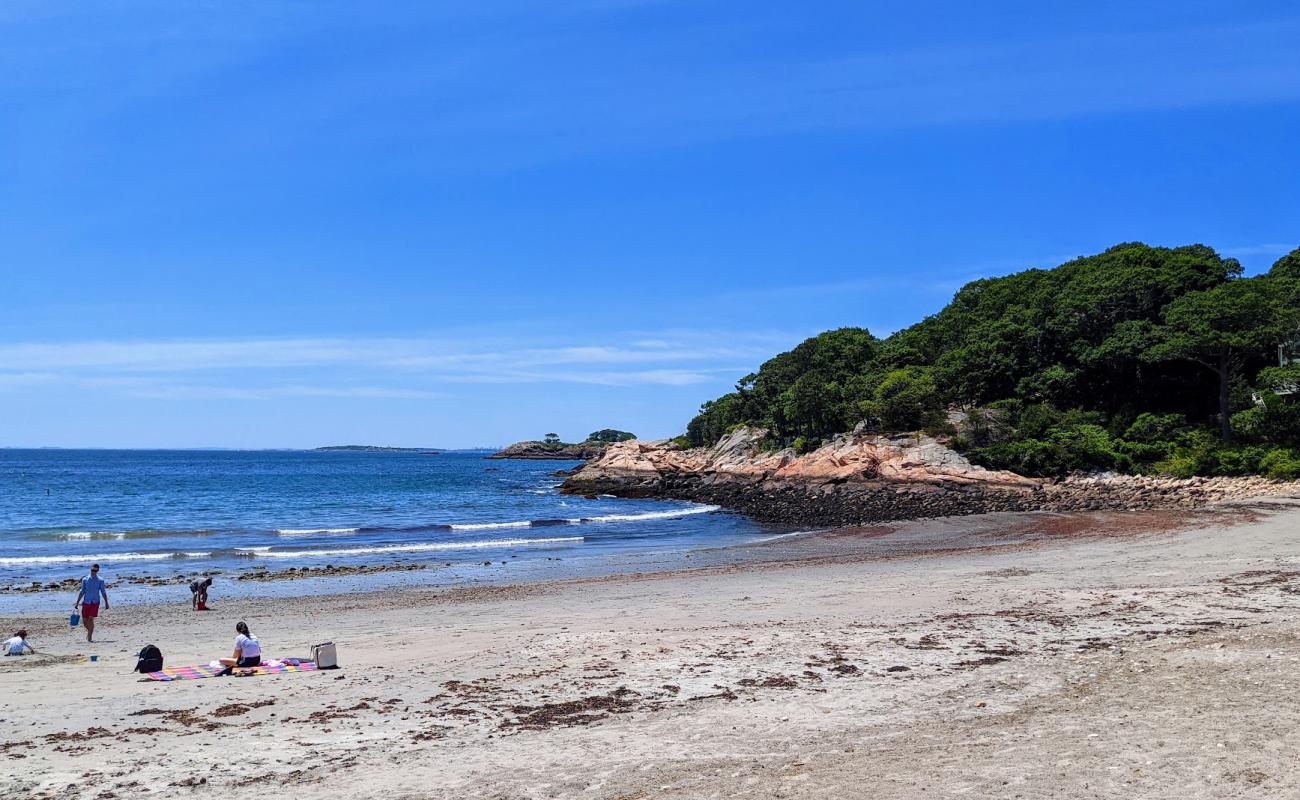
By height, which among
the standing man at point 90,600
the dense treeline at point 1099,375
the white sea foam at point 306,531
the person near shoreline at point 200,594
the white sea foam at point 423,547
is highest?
the dense treeline at point 1099,375

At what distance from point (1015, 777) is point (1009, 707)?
2.71 m

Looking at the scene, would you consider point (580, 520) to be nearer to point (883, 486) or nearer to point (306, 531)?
point (306, 531)

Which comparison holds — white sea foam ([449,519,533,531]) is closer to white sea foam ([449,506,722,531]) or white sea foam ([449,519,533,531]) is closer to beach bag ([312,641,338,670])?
white sea foam ([449,506,722,531])

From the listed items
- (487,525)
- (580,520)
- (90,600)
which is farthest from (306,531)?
(90,600)

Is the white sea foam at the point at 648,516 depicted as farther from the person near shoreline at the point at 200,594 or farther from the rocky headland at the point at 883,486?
the person near shoreline at the point at 200,594

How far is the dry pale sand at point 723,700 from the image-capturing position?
8195mm

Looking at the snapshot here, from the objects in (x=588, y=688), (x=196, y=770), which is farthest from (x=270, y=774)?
(x=588, y=688)

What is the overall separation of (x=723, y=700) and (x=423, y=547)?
2907cm

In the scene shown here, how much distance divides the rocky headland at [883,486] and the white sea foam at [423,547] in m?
13.7

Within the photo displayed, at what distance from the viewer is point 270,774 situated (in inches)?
343

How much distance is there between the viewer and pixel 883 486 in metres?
53.5

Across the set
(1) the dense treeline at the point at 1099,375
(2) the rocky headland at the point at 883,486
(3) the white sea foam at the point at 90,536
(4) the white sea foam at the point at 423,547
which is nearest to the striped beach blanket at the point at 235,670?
(4) the white sea foam at the point at 423,547

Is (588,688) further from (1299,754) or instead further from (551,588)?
(551,588)

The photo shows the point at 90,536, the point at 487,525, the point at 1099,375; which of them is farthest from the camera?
the point at 1099,375
